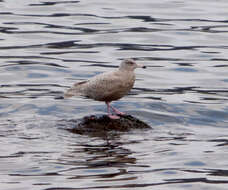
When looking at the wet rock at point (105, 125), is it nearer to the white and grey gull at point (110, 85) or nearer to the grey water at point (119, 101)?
the white and grey gull at point (110, 85)

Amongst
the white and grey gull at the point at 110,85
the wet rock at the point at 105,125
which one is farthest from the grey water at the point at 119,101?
the white and grey gull at the point at 110,85

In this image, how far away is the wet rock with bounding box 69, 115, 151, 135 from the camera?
1261cm

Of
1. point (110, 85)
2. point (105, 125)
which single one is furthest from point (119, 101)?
point (110, 85)

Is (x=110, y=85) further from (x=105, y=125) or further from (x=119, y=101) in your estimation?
(x=119, y=101)

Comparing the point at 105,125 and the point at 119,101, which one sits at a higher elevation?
the point at 105,125

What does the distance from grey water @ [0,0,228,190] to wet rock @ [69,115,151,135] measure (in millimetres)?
226

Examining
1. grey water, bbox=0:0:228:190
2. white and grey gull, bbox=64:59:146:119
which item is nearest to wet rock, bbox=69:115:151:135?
white and grey gull, bbox=64:59:146:119

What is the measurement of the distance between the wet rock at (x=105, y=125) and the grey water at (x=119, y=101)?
23cm

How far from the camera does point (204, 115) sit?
47.9 feet

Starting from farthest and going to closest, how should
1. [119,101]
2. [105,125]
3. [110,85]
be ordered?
[119,101] → [105,125] → [110,85]

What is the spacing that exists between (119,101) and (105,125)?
282 cm

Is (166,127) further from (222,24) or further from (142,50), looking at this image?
(222,24)

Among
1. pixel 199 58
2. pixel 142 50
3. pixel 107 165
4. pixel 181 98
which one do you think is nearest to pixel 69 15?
pixel 142 50

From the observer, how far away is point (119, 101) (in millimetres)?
15562
